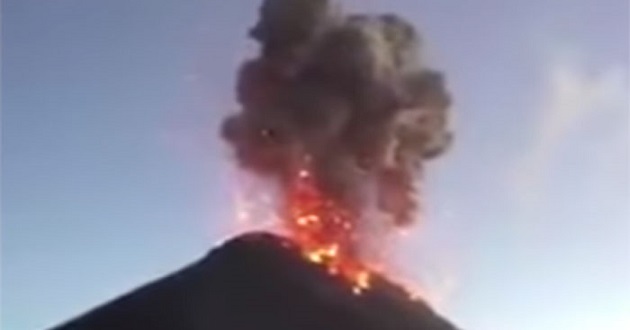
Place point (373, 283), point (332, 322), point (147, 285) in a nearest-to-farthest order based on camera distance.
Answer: point (373, 283) < point (332, 322) < point (147, 285)

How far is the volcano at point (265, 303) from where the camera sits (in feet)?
186

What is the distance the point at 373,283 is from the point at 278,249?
764cm

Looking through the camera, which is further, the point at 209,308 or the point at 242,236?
the point at 242,236

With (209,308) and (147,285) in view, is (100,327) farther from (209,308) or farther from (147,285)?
(147,285)

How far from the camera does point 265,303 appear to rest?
6191 centimetres

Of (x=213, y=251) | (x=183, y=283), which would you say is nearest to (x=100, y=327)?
(x=183, y=283)

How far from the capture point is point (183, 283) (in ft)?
211

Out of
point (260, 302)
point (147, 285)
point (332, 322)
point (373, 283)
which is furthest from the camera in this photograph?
point (147, 285)

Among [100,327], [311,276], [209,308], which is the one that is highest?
[311,276]

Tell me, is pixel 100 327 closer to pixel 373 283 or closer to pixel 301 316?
pixel 301 316

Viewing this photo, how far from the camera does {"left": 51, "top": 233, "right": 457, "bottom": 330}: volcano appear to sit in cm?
5675

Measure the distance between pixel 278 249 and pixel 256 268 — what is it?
208 inches

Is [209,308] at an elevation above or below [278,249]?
below

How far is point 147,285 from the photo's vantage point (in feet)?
218
